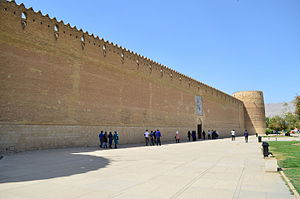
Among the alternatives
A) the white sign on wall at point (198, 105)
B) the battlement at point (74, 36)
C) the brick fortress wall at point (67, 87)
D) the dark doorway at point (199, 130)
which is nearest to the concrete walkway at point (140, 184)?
the brick fortress wall at point (67, 87)

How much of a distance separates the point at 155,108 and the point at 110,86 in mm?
5815

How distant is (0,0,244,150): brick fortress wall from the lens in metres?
11.2

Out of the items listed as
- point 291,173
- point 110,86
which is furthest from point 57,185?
point 110,86

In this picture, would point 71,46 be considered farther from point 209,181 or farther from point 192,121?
A: point 192,121

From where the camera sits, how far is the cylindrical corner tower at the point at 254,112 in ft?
149

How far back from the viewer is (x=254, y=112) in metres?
45.3

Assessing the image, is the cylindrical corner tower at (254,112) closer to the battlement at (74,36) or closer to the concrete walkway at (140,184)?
the battlement at (74,36)

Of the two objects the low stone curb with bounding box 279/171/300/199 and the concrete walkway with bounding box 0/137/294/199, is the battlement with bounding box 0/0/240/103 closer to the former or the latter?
the concrete walkway with bounding box 0/137/294/199

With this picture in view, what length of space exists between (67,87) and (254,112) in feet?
130

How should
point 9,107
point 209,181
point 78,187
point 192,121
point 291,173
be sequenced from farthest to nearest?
1. point 192,121
2. point 9,107
3. point 291,173
4. point 209,181
5. point 78,187

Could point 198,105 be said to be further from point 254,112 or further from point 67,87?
point 254,112

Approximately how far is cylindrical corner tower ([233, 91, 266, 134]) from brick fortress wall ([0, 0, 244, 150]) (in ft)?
93.1

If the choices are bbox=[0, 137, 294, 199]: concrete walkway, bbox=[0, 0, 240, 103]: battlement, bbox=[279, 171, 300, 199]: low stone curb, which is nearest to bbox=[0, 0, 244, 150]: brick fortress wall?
bbox=[0, 0, 240, 103]: battlement

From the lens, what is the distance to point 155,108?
2130 centimetres
